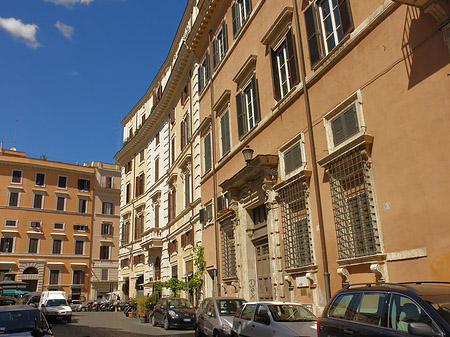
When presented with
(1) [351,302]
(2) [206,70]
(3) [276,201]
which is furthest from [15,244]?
(1) [351,302]

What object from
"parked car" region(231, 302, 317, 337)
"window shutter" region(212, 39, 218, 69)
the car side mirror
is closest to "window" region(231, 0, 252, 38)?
"window shutter" region(212, 39, 218, 69)

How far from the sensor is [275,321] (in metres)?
8.66

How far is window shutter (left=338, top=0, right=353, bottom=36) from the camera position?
35.1 feet

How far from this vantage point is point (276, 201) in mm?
13945

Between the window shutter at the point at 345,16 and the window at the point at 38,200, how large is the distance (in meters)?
46.1

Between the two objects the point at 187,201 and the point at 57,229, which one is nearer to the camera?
the point at 187,201

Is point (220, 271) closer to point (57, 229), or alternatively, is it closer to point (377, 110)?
point (377, 110)

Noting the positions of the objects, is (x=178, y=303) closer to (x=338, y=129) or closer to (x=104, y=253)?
(x=338, y=129)

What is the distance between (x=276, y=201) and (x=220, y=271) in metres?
6.36

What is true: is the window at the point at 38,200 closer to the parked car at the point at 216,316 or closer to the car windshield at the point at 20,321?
the parked car at the point at 216,316

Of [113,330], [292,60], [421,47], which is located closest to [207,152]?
[292,60]

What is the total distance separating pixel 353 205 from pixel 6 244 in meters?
45.4

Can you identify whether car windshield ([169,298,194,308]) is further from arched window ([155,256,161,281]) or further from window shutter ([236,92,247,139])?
arched window ([155,256,161,281])

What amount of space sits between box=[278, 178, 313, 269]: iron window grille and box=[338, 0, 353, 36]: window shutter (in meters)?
4.33
